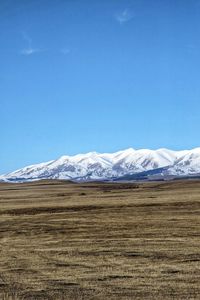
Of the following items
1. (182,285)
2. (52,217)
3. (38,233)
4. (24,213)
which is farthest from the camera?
(24,213)

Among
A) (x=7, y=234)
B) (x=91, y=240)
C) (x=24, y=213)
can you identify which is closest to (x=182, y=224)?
(x=91, y=240)

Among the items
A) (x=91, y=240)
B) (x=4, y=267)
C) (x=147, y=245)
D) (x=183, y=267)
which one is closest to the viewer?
(x=183, y=267)

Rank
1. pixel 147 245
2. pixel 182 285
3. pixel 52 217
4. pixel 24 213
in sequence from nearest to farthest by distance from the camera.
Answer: pixel 182 285 < pixel 147 245 < pixel 52 217 < pixel 24 213

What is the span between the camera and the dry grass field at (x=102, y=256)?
20.6 m

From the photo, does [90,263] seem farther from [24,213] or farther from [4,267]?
[24,213]

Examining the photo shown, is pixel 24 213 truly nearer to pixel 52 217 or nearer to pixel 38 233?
pixel 52 217

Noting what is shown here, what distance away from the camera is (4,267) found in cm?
2592

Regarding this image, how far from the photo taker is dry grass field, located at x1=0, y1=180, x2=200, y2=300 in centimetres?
2059

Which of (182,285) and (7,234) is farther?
(7,234)

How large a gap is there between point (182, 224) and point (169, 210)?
445 inches

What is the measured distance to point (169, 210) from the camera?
50.8 metres

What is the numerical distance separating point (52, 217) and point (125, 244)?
18.8 m

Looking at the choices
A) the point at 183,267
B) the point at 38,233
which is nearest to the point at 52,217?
the point at 38,233

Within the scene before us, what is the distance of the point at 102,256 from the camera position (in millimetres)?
28000
